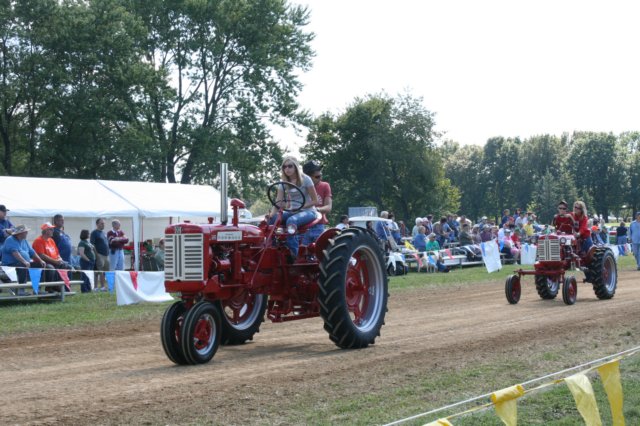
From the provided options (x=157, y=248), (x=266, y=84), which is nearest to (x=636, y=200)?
(x=266, y=84)

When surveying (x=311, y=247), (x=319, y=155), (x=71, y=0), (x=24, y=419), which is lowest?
(x=24, y=419)

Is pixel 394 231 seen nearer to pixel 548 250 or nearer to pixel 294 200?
pixel 548 250

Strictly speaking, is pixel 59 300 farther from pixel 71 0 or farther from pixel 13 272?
pixel 71 0

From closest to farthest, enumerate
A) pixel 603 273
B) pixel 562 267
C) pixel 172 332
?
pixel 172 332 < pixel 562 267 < pixel 603 273

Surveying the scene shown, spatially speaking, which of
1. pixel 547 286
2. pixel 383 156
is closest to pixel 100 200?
pixel 547 286

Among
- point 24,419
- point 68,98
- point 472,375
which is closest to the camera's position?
point 24,419

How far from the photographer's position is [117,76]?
1586 inches

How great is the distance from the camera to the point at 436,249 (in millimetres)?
26281

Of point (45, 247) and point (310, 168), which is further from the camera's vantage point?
point (45, 247)

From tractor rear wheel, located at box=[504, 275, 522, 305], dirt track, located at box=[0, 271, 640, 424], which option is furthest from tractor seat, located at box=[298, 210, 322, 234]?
tractor rear wheel, located at box=[504, 275, 522, 305]

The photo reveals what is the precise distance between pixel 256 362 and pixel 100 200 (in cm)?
1568

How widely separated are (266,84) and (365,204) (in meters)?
18.8

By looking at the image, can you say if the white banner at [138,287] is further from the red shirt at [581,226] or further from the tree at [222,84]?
the tree at [222,84]

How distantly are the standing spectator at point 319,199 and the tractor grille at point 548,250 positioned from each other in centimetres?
672
